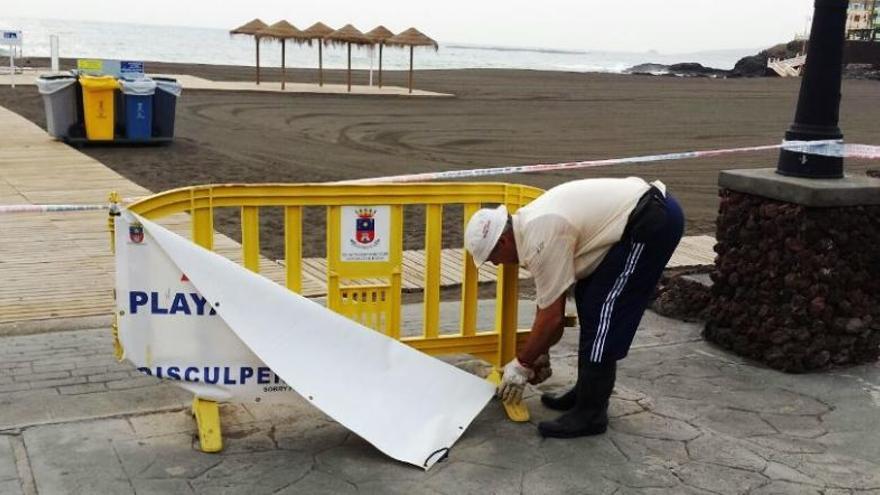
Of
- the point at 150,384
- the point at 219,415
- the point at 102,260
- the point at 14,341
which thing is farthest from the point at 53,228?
the point at 219,415

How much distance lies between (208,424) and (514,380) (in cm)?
146

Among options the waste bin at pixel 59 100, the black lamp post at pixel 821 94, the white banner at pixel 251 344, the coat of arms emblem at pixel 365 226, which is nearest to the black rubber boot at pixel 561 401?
the white banner at pixel 251 344

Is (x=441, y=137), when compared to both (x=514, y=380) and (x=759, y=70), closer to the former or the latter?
(x=514, y=380)

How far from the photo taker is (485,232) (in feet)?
13.9

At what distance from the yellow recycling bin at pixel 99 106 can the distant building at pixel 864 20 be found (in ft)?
262

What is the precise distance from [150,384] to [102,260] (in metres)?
3.01

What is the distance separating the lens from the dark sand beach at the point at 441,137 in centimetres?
1336

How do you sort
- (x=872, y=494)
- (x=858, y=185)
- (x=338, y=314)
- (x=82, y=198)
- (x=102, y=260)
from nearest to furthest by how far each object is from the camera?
(x=872, y=494), (x=338, y=314), (x=858, y=185), (x=102, y=260), (x=82, y=198)

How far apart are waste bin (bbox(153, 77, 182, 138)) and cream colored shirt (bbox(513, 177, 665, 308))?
41.9 feet

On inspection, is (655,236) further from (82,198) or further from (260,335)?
(82,198)

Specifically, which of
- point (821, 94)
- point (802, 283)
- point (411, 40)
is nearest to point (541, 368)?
point (802, 283)

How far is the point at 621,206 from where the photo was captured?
4.28 metres

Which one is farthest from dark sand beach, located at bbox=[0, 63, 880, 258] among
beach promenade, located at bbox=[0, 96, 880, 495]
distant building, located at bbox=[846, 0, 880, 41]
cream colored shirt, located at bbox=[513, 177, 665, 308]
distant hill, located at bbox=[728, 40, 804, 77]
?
distant building, located at bbox=[846, 0, 880, 41]

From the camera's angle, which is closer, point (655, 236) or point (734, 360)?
point (655, 236)
